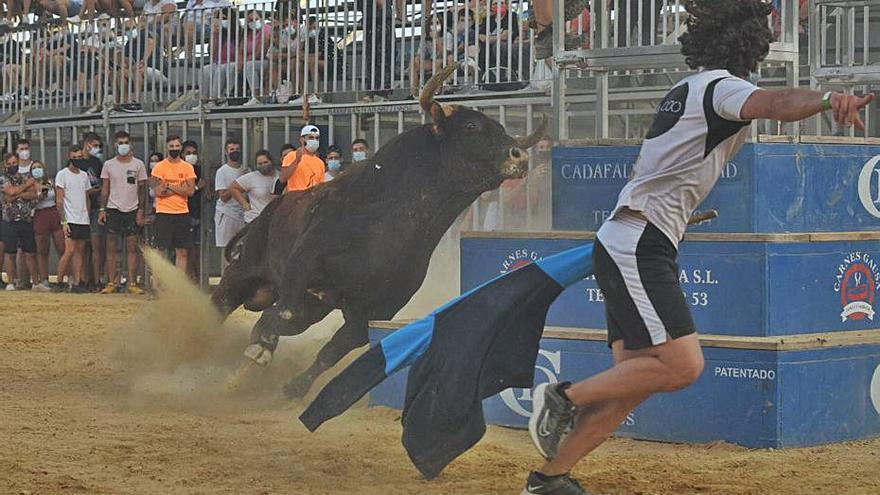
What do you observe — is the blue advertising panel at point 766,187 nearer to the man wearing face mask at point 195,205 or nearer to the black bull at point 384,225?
the black bull at point 384,225

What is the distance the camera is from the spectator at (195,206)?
19.0 meters

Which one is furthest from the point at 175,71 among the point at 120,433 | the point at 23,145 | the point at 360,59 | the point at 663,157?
the point at 663,157

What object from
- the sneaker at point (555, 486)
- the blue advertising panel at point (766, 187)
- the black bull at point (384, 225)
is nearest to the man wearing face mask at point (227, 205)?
the black bull at point (384, 225)

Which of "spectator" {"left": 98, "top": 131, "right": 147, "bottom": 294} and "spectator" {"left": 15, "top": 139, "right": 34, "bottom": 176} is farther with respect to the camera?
"spectator" {"left": 15, "top": 139, "right": 34, "bottom": 176}

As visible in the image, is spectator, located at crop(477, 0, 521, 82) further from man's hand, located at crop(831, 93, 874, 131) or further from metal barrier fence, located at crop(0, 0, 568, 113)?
man's hand, located at crop(831, 93, 874, 131)

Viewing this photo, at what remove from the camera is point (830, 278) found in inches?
332

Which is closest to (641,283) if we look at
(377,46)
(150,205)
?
(377,46)

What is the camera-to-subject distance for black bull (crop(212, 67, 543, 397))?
10250 millimetres

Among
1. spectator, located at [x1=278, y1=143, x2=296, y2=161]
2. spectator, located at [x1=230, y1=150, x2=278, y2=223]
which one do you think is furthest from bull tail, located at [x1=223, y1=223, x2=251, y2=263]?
spectator, located at [x1=230, y1=150, x2=278, y2=223]

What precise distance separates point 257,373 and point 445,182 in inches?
74.1

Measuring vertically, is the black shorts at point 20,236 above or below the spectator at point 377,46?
below

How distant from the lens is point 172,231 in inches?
735

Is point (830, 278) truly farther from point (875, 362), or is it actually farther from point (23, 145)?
point (23, 145)

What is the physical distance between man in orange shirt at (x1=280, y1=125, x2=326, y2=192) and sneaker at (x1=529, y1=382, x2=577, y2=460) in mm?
9674
